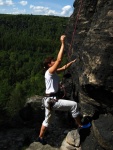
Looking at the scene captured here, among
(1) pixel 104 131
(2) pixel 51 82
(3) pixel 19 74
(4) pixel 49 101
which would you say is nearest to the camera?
(2) pixel 51 82

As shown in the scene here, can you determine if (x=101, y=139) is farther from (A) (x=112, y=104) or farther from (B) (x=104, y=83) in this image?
(B) (x=104, y=83)

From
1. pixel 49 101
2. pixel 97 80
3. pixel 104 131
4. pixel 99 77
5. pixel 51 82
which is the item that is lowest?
pixel 104 131

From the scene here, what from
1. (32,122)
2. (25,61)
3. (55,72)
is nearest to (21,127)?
(32,122)

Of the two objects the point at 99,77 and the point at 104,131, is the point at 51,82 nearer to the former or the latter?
the point at 99,77

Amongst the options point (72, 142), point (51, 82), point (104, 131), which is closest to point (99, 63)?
point (51, 82)

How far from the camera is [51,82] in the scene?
38.0ft

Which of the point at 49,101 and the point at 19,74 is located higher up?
the point at 49,101

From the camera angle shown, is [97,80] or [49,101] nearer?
[97,80]

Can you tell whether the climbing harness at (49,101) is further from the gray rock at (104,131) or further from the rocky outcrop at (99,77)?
the gray rock at (104,131)

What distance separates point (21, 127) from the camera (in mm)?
25672

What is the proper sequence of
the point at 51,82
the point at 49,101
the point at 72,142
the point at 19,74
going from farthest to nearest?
the point at 19,74, the point at 72,142, the point at 49,101, the point at 51,82

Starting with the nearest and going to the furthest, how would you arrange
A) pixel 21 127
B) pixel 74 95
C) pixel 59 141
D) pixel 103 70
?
1. pixel 103 70
2. pixel 74 95
3. pixel 59 141
4. pixel 21 127

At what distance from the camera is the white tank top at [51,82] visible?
11.4 metres

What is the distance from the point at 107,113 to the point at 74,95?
3.22 m
